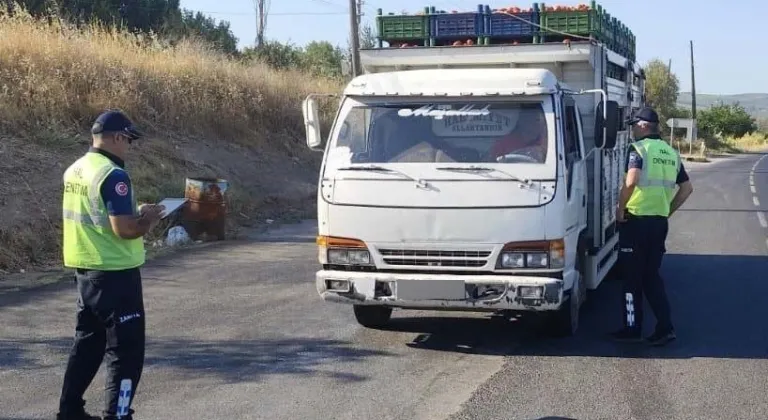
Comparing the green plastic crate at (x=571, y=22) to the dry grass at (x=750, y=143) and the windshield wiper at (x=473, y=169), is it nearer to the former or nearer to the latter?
the windshield wiper at (x=473, y=169)

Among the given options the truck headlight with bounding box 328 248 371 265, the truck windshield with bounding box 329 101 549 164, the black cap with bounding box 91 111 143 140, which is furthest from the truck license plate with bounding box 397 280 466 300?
the black cap with bounding box 91 111 143 140

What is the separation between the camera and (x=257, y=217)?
1734cm

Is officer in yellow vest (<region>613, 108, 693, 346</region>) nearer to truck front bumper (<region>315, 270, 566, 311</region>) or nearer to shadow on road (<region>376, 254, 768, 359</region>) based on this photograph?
shadow on road (<region>376, 254, 768, 359</region>)

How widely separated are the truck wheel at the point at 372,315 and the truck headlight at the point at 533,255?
1519 mm

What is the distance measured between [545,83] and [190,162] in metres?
11.8

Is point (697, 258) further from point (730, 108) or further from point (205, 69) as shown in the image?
point (730, 108)

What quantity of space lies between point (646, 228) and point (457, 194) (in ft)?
5.95

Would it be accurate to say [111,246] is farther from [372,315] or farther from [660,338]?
[660,338]

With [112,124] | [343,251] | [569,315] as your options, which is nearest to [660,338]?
[569,315]

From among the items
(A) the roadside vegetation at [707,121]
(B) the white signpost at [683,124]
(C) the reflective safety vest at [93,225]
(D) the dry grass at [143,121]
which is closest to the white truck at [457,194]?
(C) the reflective safety vest at [93,225]

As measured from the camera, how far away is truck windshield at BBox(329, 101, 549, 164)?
24.5ft

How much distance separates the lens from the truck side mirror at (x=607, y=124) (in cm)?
Result: 789

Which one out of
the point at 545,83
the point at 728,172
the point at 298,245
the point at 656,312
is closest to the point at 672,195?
the point at 656,312

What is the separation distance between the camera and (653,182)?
7.86 meters
